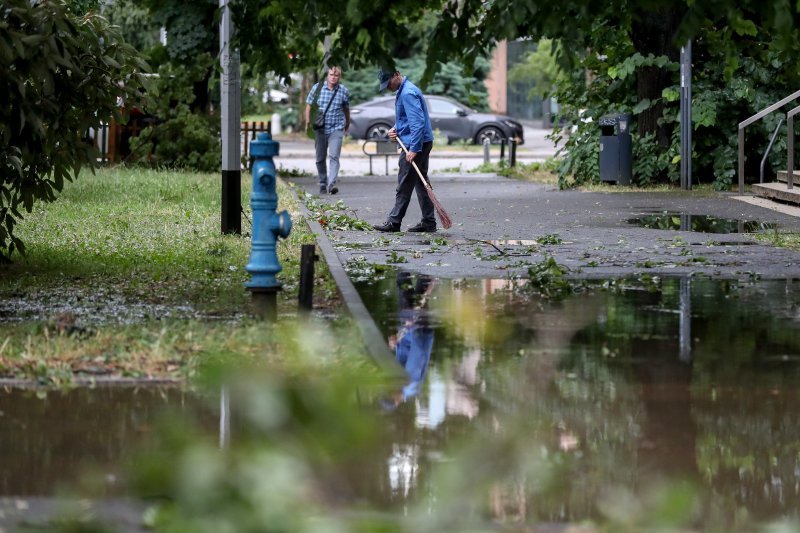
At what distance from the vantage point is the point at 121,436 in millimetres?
5934

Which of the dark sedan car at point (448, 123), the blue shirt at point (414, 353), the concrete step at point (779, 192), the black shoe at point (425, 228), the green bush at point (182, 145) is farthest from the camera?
the dark sedan car at point (448, 123)

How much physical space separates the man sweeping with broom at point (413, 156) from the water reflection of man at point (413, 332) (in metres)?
3.96

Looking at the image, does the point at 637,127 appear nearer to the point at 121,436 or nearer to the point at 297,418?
the point at 121,436

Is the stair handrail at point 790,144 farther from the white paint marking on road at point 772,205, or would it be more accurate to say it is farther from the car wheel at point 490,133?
the car wheel at point 490,133

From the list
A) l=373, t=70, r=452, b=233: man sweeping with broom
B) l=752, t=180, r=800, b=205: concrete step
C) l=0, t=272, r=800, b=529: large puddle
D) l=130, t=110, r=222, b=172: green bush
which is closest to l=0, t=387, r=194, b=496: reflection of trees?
l=0, t=272, r=800, b=529: large puddle

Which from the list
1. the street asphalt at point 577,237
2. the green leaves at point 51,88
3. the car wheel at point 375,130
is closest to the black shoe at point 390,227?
the street asphalt at point 577,237

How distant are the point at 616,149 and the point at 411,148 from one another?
8.12 m

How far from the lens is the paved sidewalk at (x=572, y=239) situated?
479 inches

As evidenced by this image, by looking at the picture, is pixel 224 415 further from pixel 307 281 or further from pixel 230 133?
pixel 230 133

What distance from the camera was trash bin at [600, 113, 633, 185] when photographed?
2280cm

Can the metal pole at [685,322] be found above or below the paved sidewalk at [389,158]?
below

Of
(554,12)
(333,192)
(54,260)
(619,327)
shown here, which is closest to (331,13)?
(554,12)

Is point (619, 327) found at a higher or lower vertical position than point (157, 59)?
lower

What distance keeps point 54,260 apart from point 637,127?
1374 centimetres
